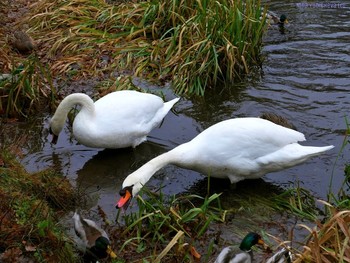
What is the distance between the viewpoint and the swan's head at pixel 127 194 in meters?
6.07

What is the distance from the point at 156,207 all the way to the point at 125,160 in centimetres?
178

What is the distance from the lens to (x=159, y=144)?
8.12 m

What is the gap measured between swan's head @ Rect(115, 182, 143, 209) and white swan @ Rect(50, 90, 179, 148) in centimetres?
133

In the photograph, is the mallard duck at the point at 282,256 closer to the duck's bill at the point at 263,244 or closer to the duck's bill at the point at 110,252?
the duck's bill at the point at 263,244

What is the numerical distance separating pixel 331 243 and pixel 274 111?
392 cm

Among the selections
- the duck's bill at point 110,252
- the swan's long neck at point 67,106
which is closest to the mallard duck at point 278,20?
the swan's long neck at point 67,106

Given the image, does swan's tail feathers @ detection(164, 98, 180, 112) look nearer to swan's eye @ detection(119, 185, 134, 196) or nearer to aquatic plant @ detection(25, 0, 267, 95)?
aquatic plant @ detection(25, 0, 267, 95)

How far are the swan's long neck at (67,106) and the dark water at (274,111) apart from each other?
35cm

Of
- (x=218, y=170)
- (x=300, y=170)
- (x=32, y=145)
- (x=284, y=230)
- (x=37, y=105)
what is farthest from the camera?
(x=37, y=105)

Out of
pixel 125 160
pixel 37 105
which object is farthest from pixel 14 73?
pixel 125 160

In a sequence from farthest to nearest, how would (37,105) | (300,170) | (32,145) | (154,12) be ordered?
(154,12) < (37,105) < (32,145) < (300,170)

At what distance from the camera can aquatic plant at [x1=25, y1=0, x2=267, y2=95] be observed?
945 cm

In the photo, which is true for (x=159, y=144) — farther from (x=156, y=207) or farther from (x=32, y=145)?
(x=156, y=207)

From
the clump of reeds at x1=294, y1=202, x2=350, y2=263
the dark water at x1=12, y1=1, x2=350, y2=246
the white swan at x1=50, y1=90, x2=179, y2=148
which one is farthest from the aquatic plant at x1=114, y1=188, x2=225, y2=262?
the white swan at x1=50, y1=90, x2=179, y2=148
